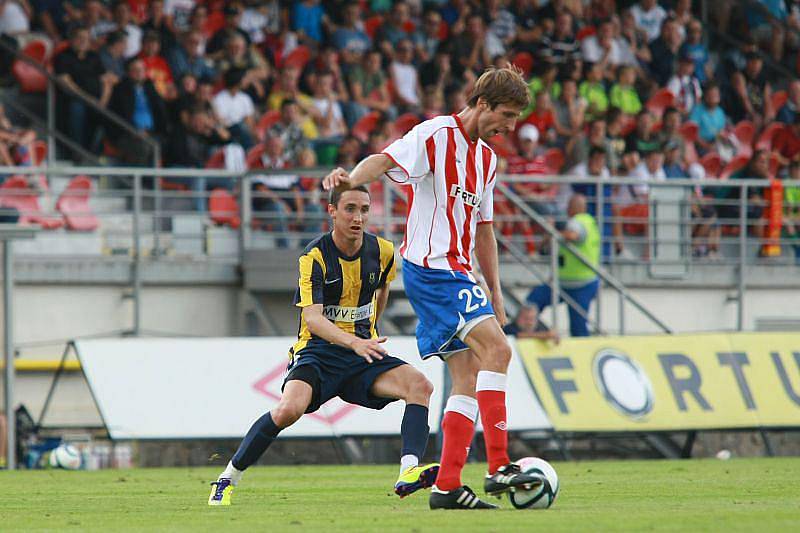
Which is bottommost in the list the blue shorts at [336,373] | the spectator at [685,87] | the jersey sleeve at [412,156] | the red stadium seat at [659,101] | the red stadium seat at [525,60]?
the blue shorts at [336,373]

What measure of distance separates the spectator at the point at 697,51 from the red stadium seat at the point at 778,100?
1.04m

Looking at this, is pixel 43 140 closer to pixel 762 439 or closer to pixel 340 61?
pixel 340 61

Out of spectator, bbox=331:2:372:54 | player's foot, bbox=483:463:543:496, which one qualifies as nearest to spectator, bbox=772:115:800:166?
spectator, bbox=331:2:372:54

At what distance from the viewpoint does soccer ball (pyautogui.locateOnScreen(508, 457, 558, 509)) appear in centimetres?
795

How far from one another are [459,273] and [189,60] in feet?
39.6

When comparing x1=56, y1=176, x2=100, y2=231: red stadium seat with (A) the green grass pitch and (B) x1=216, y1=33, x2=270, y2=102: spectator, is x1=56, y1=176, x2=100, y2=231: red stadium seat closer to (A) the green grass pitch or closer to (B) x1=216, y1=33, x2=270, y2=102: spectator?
(B) x1=216, y1=33, x2=270, y2=102: spectator

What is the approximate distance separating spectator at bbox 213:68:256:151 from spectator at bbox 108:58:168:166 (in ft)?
2.61

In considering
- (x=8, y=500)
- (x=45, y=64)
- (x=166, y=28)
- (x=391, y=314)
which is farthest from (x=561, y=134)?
(x=8, y=500)

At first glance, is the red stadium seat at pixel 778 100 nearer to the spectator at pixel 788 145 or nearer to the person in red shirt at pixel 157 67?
the spectator at pixel 788 145

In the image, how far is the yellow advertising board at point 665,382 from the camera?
15.8 m

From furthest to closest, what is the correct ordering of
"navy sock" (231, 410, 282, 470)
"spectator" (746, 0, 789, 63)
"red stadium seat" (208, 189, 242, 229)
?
"spectator" (746, 0, 789, 63)
"red stadium seat" (208, 189, 242, 229)
"navy sock" (231, 410, 282, 470)

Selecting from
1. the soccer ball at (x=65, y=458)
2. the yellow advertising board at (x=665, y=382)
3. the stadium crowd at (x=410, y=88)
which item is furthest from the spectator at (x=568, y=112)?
the soccer ball at (x=65, y=458)

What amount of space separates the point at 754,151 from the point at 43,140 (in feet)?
32.5

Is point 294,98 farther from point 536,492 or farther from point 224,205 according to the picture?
point 536,492
